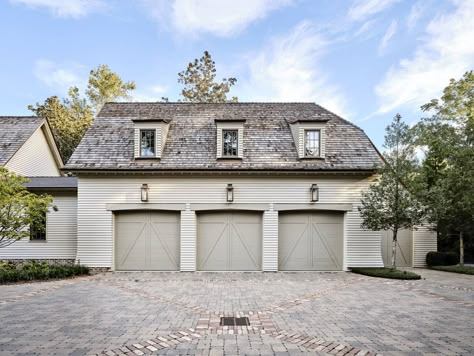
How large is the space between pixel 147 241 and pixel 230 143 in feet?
17.9

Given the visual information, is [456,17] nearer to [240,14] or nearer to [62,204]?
[240,14]

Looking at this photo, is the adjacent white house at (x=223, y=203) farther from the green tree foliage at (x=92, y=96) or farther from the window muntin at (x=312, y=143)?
the green tree foliage at (x=92, y=96)

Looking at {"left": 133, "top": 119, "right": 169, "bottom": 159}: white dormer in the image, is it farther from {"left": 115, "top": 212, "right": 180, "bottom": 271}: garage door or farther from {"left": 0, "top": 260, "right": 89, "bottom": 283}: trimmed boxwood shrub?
{"left": 0, "top": 260, "right": 89, "bottom": 283}: trimmed boxwood shrub

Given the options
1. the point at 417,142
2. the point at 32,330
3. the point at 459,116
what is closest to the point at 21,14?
the point at 32,330

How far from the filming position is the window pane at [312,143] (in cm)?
1315

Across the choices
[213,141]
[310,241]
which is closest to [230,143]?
[213,141]

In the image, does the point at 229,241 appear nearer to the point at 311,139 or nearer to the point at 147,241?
the point at 147,241

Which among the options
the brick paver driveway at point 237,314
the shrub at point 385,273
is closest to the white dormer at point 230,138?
the brick paver driveway at point 237,314

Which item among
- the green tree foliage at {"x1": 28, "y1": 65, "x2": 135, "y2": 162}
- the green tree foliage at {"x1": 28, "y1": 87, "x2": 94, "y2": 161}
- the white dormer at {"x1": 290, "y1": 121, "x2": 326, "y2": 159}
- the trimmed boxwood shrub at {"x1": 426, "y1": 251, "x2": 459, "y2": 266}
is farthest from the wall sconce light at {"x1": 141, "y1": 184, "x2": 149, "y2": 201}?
the green tree foliage at {"x1": 28, "y1": 65, "x2": 135, "y2": 162}

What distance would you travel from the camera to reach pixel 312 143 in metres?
13.2

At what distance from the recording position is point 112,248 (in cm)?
1262

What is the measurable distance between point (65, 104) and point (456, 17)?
1181 inches

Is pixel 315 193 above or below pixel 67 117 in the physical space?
below

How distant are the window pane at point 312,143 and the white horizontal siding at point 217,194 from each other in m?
1.15
